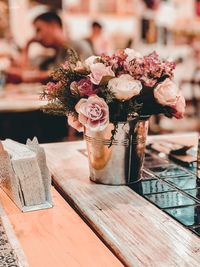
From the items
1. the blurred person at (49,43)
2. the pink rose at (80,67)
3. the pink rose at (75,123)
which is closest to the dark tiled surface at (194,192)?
the pink rose at (75,123)

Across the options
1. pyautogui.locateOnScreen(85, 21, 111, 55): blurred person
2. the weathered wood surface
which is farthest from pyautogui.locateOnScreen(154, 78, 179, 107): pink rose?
pyautogui.locateOnScreen(85, 21, 111, 55): blurred person

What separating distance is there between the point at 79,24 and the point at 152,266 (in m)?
6.98

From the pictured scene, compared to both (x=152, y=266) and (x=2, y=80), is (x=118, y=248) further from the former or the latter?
(x=2, y=80)

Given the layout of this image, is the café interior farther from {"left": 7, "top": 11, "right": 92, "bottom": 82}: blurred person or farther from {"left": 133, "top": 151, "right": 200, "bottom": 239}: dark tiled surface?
{"left": 7, "top": 11, "right": 92, "bottom": 82}: blurred person

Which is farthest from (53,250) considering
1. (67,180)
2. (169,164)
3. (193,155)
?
(193,155)

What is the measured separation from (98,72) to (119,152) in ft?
0.99

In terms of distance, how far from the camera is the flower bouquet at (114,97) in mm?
1616

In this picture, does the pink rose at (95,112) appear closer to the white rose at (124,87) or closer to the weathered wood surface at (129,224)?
the white rose at (124,87)

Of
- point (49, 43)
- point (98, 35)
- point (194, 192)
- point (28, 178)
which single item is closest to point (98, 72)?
point (28, 178)

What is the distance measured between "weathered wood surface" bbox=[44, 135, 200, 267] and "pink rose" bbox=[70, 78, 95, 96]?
342 millimetres

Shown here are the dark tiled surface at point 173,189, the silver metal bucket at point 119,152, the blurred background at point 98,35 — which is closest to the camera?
the dark tiled surface at point 173,189

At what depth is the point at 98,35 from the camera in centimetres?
759

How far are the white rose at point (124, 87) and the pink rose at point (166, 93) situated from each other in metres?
0.07

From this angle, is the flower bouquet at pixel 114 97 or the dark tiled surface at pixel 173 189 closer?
the dark tiled surface at pixel 173 189
